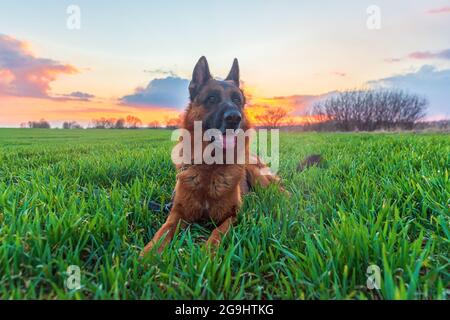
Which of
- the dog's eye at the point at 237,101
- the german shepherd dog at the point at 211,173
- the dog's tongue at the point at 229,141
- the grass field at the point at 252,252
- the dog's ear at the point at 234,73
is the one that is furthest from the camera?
the dog's ear at the point at 234,73

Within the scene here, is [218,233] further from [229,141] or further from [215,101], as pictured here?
[215,101]

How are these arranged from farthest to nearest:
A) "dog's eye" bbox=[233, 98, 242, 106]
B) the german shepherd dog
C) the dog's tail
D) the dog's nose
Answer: the dog's tail
"dog's eye" bbox=[233, 98, 242, 106]
the dog's nose
the german shepherd dog

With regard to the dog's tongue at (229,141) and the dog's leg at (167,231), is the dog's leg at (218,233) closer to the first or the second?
the dog's leg at (167,231)

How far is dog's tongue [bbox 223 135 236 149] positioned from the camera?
141 inches

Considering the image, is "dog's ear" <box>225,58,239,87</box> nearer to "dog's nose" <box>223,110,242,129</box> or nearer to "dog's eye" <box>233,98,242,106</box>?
"dog's eye" <box>233,98,242,106</box>

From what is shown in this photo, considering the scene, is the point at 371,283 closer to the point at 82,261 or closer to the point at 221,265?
the point at 221,265

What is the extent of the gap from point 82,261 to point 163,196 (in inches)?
65.8

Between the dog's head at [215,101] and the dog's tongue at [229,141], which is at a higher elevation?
the dog's head at [215,101]

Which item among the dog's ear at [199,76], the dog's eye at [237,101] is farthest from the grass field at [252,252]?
the dog's ear at [199,76]

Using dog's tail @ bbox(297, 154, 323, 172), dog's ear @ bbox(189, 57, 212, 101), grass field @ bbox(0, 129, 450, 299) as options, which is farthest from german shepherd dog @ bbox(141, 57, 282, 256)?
dog's tail @ bbox(297, 154, 323, 172)

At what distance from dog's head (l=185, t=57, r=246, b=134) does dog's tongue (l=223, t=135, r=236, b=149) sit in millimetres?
72

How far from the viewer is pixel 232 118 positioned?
3479mm

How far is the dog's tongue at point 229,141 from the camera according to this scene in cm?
359
